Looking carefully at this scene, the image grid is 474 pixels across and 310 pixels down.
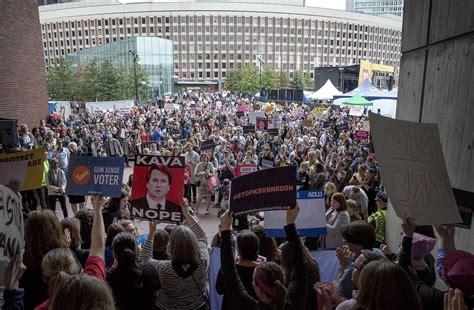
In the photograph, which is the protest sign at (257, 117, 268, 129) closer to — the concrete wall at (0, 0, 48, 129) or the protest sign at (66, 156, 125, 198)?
the concrete wall at (0, 0, 48, 129)

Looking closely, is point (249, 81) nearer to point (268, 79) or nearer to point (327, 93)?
point (268, 79)

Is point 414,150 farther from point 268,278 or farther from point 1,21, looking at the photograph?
point 1,21

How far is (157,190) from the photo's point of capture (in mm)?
4723

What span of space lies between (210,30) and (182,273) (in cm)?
11409

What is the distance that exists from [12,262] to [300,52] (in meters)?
121

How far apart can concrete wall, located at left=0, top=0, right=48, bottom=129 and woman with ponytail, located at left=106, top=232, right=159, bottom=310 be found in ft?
58.9

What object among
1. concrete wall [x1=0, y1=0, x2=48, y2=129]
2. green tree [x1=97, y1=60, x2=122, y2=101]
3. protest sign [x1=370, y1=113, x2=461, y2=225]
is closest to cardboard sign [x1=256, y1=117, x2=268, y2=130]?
concrete wall [x1=0, y1=0, x2=48, y2=129]

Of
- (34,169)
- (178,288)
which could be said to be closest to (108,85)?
(34,169)

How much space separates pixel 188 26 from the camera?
11069 cm

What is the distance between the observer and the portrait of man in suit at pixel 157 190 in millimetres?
4680

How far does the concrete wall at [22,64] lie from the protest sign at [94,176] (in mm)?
15582

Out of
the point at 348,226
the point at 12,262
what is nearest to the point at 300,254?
the point at 348,226

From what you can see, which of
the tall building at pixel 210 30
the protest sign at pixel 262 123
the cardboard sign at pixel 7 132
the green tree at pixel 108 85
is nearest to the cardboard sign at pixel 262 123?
the protest sign at pixel 262 123

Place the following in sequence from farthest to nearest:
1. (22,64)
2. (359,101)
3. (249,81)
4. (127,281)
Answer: (249,81) < (359,101) < (22,64) < (127,281)
